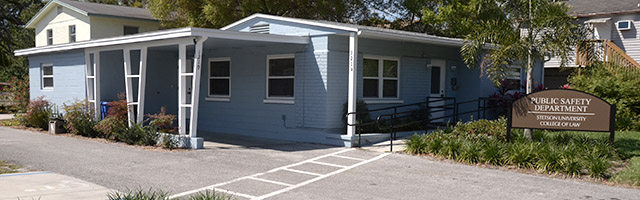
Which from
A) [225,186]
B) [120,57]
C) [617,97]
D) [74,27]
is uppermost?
[74,27]

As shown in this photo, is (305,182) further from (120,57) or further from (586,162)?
(120,57)

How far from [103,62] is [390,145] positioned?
373 inches

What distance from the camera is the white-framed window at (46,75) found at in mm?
19484

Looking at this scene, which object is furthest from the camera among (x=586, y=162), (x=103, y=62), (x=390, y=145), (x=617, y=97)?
(x=103, y=62)

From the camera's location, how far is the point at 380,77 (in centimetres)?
1472

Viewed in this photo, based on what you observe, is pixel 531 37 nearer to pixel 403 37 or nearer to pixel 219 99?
pixel 403 37

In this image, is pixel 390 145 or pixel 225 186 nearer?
pixel 225 186

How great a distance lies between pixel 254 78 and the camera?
49.2ft

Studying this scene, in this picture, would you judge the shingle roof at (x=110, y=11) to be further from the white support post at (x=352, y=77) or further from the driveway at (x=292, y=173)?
the white support post at (x=352, y=77)

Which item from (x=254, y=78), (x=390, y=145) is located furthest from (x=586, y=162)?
(x=254, y=78)

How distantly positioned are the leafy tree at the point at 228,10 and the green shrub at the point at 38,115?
7.66 m

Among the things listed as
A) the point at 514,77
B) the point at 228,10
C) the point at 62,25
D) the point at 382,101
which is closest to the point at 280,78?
the point at 382,101

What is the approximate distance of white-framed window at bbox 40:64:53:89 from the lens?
19484 millimetres

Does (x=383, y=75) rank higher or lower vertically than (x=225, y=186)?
higher
